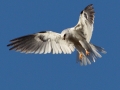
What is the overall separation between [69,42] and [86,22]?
30.7 inches

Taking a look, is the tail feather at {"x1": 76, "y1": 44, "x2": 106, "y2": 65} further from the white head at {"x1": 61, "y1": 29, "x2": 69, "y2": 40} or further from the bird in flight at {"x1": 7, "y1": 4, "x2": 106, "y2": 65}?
the white head at {"x1": 61, "y1": 29, "x2": 69, "y2": 40}

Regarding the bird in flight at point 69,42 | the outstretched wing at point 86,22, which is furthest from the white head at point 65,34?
the outstretched wing at point 86,22

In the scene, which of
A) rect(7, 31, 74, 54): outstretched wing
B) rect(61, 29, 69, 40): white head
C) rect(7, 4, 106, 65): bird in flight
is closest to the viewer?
rect(61, 29, 69, 40): white head

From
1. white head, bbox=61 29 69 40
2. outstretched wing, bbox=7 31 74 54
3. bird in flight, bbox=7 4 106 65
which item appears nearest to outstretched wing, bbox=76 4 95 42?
bird in flight, bbox=7 4 106 65

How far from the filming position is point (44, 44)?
14172mm

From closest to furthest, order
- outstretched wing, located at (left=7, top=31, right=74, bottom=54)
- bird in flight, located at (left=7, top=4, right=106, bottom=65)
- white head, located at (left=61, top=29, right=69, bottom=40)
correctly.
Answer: white head, located at (left=61, top=29, right=69, bottom=40) < bird in flight, located at (left=7, top=4, right=106, bottom=65) < outstretched wing, located at (left=7, top=31, right=74, bottom=54)

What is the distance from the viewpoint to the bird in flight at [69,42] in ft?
45.5

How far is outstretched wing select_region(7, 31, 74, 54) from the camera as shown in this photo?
1398 cm

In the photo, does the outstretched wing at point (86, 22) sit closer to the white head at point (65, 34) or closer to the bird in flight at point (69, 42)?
the bird in flight at point (69, 42)

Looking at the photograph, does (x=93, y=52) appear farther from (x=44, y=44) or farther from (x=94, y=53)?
(x=44, y=44)

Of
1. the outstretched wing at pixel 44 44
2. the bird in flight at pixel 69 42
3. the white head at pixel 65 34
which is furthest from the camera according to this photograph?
the outstretched wing at pixel 44 44

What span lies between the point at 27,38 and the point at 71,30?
4.45ft

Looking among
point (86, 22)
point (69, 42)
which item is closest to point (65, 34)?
point (69, 42)

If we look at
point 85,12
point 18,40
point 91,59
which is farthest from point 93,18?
point 18,40
